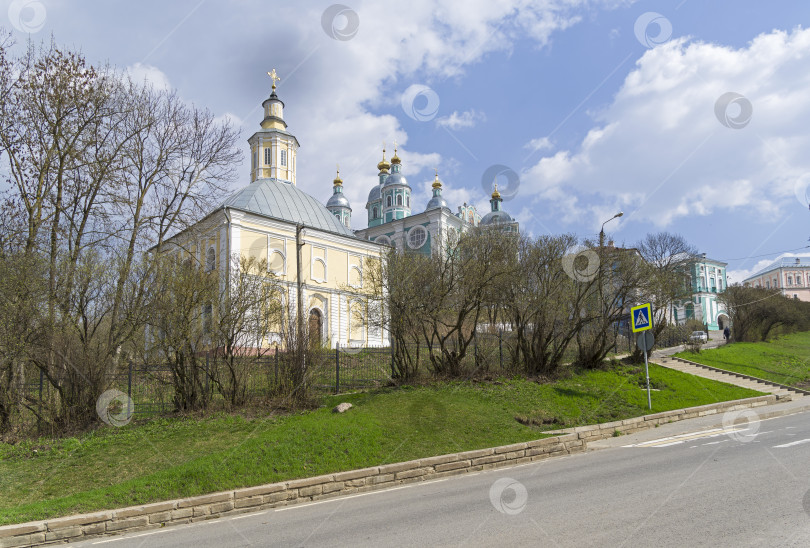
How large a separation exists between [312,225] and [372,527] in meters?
36.6

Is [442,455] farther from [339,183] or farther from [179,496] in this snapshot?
[339,183]

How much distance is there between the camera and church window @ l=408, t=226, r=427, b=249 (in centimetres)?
6012

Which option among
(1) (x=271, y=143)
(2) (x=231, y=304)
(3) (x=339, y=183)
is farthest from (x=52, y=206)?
(3) (x=339, y=183)

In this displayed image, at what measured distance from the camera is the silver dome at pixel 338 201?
75.6m

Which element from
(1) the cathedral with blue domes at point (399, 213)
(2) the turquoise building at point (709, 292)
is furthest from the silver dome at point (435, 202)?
(2) the turquoise building at point (709, 292)

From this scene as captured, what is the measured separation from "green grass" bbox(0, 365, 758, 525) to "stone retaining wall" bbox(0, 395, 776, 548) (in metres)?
0.39

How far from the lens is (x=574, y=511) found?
21.7 feet

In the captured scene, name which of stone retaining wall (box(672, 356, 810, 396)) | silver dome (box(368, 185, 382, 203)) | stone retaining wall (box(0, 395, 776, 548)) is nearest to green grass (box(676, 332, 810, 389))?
stone retaining wall (box(672, 356, 810, 396))

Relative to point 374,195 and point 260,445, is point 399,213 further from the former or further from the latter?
point 260,445

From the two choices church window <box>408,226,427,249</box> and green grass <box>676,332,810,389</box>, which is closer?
green grass <box>676,332,810,389</box>

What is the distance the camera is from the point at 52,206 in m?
14.2

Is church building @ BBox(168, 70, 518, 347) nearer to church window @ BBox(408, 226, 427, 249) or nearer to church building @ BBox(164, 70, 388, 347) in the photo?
church building @ BBox(164, 70, 388, 347)

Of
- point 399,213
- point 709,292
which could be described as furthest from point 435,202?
point 709,292

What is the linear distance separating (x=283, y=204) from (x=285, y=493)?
35.1 metres
